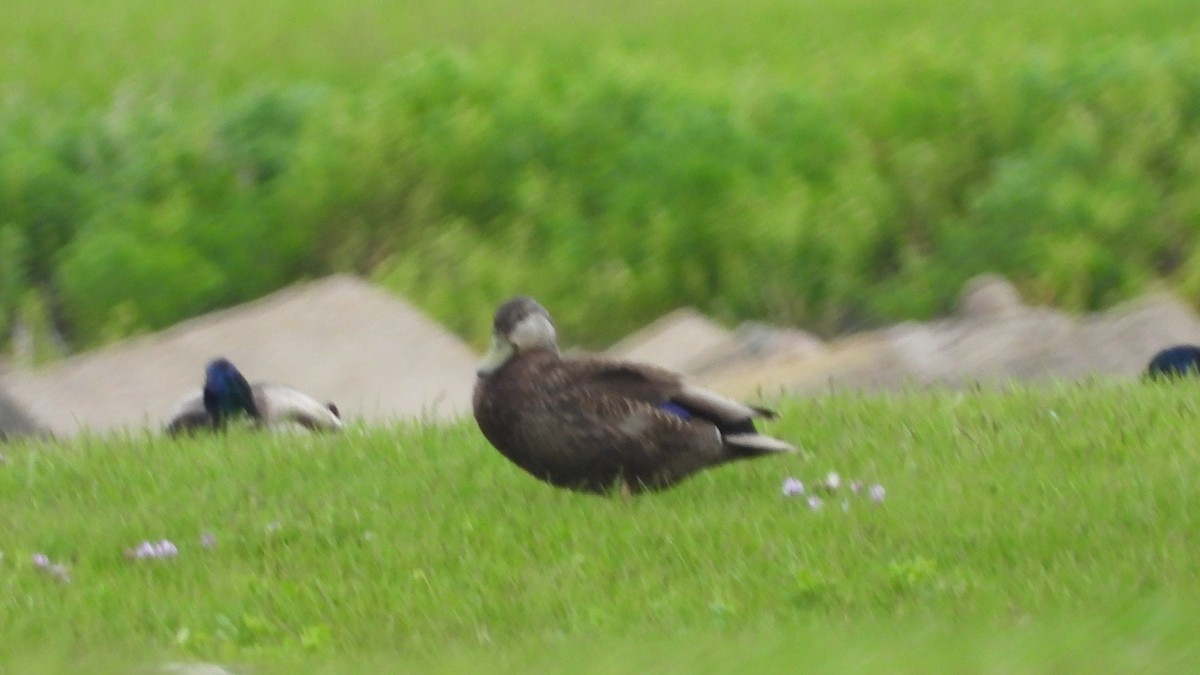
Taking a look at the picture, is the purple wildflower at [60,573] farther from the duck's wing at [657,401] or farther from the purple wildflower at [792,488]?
the purple wildflower at [792,488]

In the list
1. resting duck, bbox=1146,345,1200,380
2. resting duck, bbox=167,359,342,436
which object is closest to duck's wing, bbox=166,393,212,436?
resting duck, bbox=167,359,342,436

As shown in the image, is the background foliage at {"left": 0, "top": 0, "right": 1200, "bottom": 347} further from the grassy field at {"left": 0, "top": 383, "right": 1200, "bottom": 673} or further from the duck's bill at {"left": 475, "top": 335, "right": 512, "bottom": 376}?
the duck's bill at {"left": 475, "top": 335, "right": 512, "bottom": 376}

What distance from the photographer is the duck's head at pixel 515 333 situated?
693cm

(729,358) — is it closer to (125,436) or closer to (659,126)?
(125,436)

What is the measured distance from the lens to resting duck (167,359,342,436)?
923 centimetres

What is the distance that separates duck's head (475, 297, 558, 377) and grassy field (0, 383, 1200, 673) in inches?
20.7

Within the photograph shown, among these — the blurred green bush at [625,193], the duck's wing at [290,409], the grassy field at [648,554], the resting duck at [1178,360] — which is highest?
the blurred green bush at [625,193]

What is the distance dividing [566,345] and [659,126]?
3.14 meters

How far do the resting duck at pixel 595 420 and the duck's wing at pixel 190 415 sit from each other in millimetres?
2678

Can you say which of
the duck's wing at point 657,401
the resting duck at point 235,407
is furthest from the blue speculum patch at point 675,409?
the resting duck at point 235,407

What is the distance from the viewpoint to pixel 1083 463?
23.4 feet

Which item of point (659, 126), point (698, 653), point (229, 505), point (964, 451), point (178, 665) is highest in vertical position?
point (659, 126)

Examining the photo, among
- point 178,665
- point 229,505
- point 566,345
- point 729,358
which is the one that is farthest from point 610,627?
point 566,345

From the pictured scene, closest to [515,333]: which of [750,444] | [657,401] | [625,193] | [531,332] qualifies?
[531,332]
